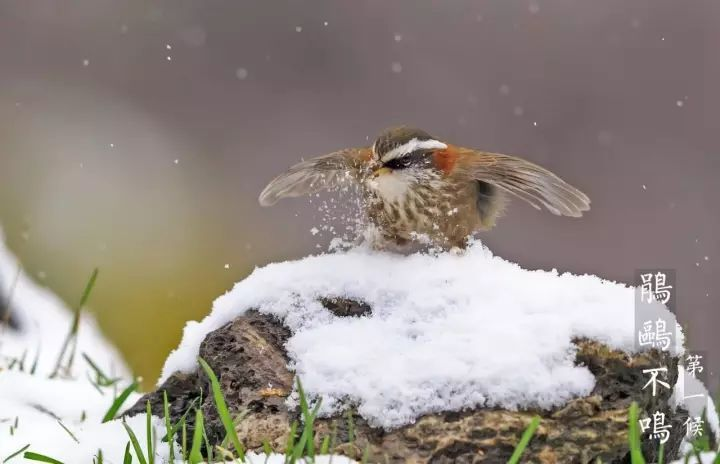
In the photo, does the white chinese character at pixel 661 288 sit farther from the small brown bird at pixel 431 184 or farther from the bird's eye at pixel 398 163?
the bird's eye at pixel 398 163

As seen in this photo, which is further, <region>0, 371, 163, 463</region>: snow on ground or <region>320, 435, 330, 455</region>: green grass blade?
<region>0, 371, 163, 463</region>: snow on ground

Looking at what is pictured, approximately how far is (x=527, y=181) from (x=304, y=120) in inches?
165

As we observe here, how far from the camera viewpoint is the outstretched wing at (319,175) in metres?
3.65

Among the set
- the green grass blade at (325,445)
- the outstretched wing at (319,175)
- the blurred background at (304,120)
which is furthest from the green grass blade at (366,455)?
the blurred background at (304,120)

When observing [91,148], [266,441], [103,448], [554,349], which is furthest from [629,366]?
[91,148]

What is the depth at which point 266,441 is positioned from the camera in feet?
8.38

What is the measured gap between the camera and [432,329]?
8.91 ft

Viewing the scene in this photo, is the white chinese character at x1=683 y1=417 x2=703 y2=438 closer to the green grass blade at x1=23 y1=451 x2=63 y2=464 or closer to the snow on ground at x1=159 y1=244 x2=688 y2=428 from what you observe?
the snow on ground at x1=159 y1=244 x2=688 y2=428

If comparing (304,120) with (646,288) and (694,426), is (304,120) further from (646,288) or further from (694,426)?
(694,426)

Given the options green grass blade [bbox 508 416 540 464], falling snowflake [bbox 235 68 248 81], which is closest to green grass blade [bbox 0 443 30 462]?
green grass blade [bbox 508 416 540 464]

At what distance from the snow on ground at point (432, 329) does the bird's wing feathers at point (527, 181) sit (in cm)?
46

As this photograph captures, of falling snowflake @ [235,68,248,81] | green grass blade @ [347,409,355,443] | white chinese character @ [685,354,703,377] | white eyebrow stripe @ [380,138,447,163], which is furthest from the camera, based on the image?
falling snowflake @ [235,68,248,81]

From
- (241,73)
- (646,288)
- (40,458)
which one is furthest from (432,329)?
(241,73)

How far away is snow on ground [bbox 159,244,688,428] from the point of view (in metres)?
2.53
